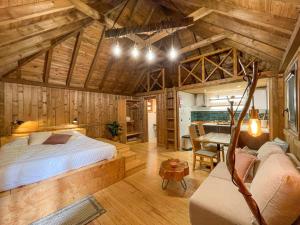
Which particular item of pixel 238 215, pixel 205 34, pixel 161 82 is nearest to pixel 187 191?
pixel 238 215

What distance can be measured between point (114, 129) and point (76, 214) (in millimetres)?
3835

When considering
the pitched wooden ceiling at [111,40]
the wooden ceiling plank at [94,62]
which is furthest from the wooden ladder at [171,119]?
the wooden ceiling plank at [94,62]

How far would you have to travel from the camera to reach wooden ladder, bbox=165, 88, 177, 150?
5.23 meters

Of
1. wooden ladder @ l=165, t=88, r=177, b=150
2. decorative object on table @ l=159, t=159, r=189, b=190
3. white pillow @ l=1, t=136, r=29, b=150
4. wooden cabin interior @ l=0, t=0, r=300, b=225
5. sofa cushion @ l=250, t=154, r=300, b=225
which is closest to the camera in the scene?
sofa cushion @ l=250, t=154, r=300, b=225

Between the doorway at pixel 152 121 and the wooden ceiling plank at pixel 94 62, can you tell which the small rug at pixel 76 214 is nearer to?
the wooden ceiling plank at pixel 94 62

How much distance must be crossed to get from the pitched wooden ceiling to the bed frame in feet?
7.44

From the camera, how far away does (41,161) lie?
7.26ft

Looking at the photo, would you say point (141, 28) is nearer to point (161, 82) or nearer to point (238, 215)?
point (238, 215)

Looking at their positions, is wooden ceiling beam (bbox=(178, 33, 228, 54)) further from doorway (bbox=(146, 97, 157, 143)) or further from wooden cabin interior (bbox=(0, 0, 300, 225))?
doorway (bbox=(146, 97, 157, 143))

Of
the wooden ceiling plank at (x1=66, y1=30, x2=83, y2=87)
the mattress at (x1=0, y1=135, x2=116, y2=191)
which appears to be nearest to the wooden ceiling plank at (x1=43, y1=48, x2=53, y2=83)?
the wooden ceiling plank at (x1=66, y1=30, x2=83, y2=87)

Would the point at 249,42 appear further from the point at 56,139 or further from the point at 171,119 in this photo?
the point at 56,139

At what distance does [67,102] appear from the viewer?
4918mm

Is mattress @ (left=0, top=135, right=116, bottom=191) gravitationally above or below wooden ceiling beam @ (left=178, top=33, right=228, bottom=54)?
below

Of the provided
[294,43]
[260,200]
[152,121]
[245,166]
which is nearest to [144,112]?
[152,121]
